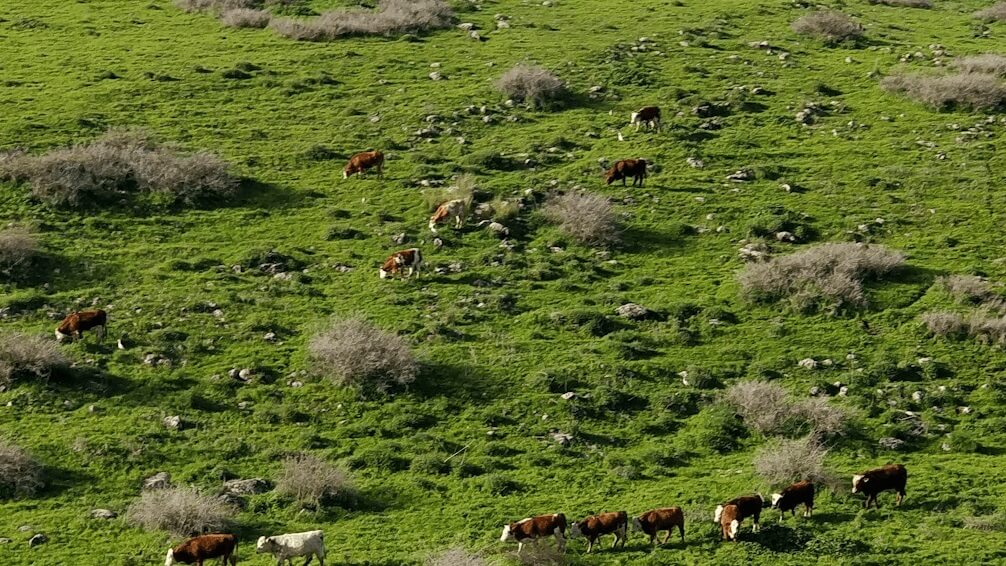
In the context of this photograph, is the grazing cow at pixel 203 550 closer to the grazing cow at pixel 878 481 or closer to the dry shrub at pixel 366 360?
the dry shrub at pixel 366 360

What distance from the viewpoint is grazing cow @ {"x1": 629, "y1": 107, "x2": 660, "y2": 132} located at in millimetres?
39625

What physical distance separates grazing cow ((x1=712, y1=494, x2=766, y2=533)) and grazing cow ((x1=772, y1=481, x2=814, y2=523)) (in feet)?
1.53

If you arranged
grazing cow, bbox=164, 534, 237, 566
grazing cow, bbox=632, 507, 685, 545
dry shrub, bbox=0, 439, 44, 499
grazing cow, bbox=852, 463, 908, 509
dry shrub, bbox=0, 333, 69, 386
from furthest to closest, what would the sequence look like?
1. dry shrub, bbox=0, 333, 69, 386
2. dry shrub, bbox=0, 439, 44, 499
3. grazing cow, bbox=852, 463, 908, 509
4. grazing cow, bbox=632, 507, 685, 545
5. grazing cow, bbox=164, 534, 237, 566

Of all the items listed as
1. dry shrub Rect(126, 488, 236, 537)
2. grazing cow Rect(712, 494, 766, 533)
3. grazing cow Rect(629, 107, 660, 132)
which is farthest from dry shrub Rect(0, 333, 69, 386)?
grazing cow Rect(629, 107, 660, 132)

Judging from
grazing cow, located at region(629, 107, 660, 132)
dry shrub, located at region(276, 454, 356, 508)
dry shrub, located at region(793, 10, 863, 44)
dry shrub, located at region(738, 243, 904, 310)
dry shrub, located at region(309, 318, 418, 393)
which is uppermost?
dry shrub, located at region(793, 10, 863, 44)

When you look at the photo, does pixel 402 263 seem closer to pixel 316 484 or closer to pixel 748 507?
pixel 316 484

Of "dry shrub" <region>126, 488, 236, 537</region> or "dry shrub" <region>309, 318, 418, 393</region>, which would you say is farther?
"dry shrub" <region>309, 318, 418, 393</region>

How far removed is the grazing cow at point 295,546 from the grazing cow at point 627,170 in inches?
766

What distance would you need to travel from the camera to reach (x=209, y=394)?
81.9 feet

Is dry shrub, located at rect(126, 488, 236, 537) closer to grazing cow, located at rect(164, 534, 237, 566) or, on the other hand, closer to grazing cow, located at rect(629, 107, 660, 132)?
grazing cow, located at rect(164, 534, 237, 566)

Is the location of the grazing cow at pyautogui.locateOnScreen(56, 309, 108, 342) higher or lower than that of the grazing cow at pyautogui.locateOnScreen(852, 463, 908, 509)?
higher

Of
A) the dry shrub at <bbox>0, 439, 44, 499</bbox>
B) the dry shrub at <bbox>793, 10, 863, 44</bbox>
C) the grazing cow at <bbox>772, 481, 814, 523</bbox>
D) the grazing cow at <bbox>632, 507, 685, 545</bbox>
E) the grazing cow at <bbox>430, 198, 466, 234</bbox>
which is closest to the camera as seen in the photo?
the grazing cow at <bbox>632, 507, 685, 545</bbox>

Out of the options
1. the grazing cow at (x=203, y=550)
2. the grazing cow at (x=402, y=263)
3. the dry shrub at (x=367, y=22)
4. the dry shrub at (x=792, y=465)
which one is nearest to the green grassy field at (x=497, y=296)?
the dry shrub at (x=792, y=465)

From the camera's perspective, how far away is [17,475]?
21.5m
